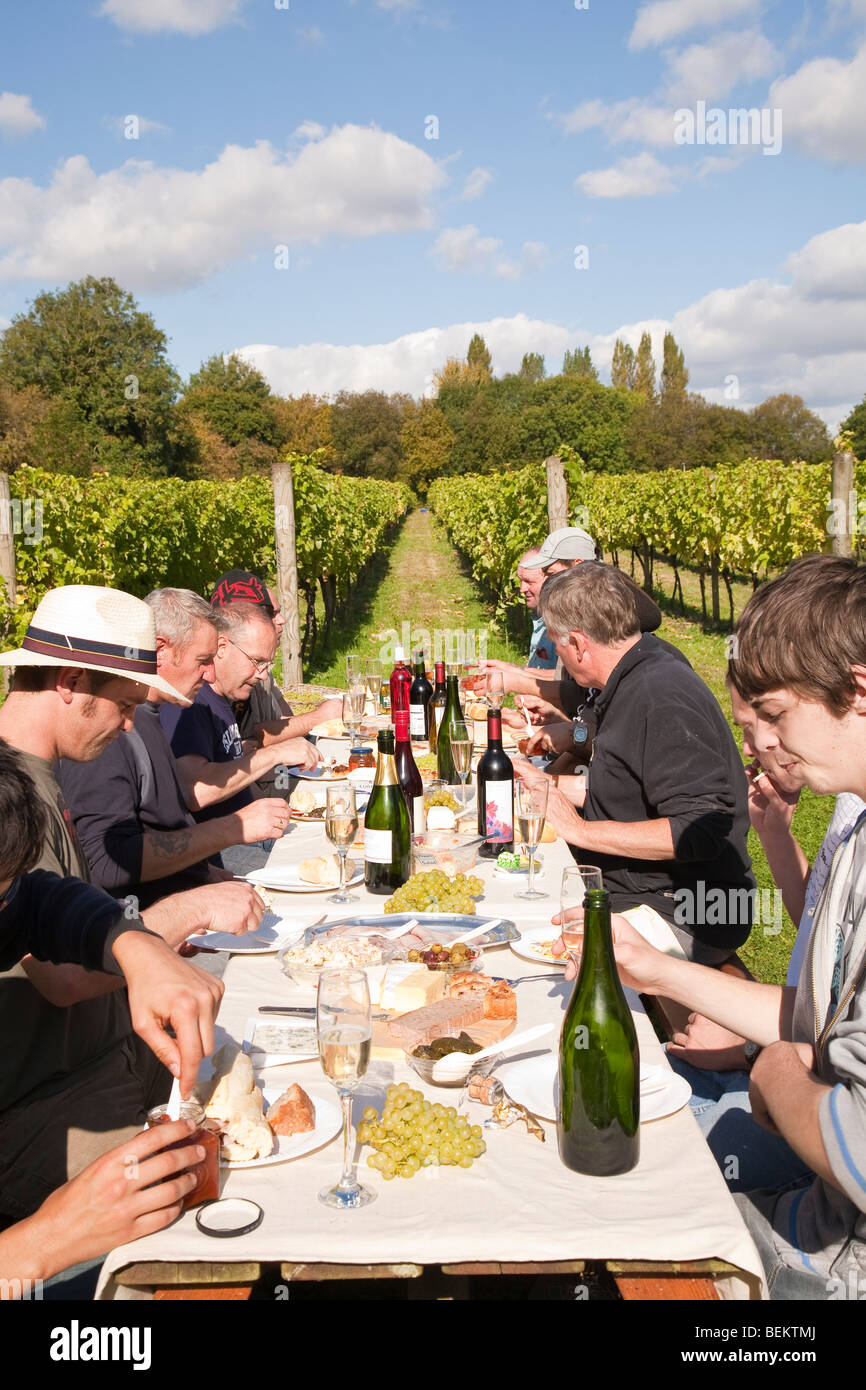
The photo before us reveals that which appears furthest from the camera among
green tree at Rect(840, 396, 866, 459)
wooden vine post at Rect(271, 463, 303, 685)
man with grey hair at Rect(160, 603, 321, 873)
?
green tree at Rect(840, 396, 866, 459)

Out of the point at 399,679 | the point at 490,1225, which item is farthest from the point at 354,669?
the point at 490,1225

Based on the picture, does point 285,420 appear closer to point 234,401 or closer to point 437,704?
point 234,401

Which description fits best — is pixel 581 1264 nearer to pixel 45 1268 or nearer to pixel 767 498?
pixel 45 1268

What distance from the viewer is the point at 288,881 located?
268 cm

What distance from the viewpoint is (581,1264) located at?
4.09 ft

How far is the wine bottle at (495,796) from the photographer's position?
2994mm

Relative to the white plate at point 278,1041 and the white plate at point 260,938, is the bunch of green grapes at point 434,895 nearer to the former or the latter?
the white plate at point 260,938

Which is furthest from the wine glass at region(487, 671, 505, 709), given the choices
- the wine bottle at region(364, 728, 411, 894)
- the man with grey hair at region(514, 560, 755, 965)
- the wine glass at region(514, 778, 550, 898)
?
the wine glass at region(514, 778, 550, 898)

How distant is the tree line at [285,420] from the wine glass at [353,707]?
8.86m

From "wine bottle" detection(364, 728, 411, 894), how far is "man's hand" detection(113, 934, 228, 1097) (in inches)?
43.1

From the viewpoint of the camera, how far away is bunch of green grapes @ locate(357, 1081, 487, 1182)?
4.65 ft

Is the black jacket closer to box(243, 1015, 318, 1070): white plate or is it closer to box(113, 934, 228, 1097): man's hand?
box(243, 1015, 318, 1070): white plate

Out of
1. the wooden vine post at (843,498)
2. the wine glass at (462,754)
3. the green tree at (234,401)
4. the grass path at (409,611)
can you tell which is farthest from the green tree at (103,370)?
the wine glass at (462,754)

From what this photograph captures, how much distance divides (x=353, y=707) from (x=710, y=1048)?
2290 millimetres
